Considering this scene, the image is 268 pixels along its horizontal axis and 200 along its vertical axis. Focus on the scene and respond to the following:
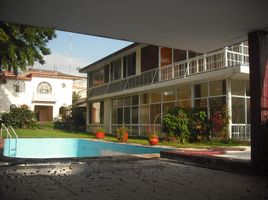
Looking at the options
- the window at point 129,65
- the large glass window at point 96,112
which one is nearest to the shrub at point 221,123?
the window at point 129,65

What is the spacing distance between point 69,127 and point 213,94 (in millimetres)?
21425

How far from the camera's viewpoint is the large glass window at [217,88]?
17391mm

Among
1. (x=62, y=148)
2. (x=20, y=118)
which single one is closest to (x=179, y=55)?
(x=62, y=148)

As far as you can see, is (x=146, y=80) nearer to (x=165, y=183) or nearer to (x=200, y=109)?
(x=200, y=109)

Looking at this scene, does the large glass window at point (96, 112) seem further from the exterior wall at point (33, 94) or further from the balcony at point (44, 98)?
the balcony at point (44, 98)

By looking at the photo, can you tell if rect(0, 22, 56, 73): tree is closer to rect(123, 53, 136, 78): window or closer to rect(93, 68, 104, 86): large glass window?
rect(123, 53, 136, 78): window

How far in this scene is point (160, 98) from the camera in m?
23.0

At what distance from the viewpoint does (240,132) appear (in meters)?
17.1

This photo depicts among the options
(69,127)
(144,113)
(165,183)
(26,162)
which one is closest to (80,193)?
(165,183)

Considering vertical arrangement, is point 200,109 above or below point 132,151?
above

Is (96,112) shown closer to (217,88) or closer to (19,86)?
(19,86)

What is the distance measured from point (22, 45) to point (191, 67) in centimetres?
1014

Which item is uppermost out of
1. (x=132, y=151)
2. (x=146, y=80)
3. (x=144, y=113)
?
(x=146, y=80)

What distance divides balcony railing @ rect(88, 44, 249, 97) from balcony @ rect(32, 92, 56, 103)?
20.0 meters
